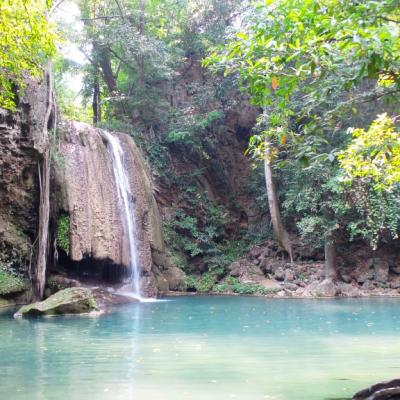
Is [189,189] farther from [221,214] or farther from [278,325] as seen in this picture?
[278,325]

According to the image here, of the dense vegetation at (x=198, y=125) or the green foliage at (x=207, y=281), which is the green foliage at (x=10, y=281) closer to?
the dense vegetation at (x=198, y=125)

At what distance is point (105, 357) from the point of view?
7.44m

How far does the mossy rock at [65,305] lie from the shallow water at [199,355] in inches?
24.9

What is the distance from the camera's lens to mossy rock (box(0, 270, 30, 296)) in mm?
14750

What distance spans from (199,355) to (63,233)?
31.0ft

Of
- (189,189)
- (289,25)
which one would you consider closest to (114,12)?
(189,189)

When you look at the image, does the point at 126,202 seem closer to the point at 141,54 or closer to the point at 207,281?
the point at 207,281

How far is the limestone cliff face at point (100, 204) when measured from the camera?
639 inches

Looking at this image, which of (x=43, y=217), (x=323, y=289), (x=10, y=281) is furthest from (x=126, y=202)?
(x=323, y=289)

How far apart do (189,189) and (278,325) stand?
1237cm

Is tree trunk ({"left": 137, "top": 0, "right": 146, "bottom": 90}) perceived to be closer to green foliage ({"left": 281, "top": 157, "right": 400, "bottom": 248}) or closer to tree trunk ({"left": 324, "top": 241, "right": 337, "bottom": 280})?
green foliage ({"left": 281, "top": 157, "right": 400, "bottom": 248})

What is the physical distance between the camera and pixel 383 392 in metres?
4.42

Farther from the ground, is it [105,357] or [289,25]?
[289,25]

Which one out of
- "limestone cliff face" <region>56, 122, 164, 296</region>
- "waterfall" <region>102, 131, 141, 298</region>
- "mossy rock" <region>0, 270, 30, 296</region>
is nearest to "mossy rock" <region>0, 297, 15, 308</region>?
"mossy rock" <region>0, 270, 30, 296</region>
